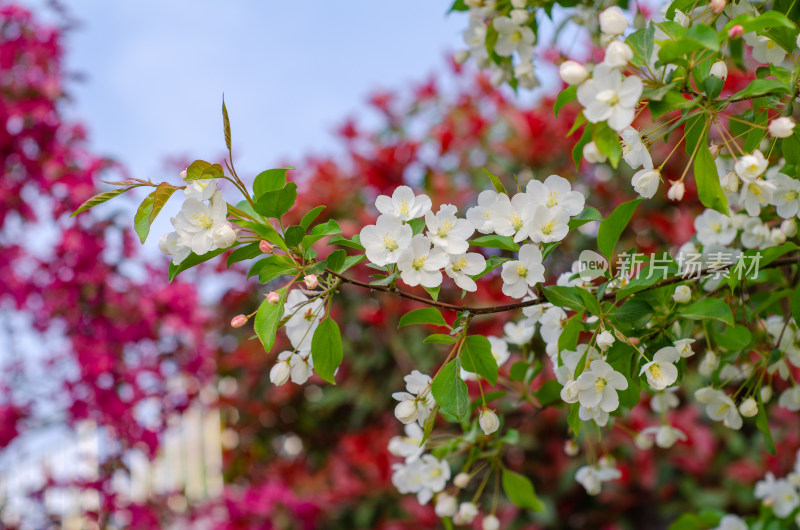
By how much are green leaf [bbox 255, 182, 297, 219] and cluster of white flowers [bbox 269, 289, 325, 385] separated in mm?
132

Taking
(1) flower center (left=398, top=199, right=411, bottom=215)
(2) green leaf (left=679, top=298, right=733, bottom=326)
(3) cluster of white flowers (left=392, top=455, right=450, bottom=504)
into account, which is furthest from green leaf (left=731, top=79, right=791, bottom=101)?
(3) cluster of white flowers (left=392, top=455, right=450, bottom=504)

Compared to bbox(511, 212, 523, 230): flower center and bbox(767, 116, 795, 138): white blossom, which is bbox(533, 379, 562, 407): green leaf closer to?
bbox(511, 212, 523, 230): flower center

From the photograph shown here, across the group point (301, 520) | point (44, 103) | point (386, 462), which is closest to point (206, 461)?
point (301, 520)

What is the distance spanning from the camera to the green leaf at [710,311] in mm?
823

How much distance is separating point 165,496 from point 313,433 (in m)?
0.64

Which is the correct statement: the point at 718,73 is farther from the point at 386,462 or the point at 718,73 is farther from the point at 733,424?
the point at 386,462

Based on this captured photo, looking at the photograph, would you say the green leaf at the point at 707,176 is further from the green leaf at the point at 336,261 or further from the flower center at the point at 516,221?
the green leaf at the point at 336,261

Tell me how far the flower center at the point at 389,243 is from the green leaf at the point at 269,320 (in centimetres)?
12

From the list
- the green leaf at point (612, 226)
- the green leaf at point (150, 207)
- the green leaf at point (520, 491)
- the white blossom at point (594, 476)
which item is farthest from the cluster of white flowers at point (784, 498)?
the green leaf at point (150, 207)

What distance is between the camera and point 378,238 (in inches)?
30.8

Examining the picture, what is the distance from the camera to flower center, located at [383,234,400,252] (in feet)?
2.56

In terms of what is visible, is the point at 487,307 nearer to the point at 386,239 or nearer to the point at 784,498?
the point at 386,239

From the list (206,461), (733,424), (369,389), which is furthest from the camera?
(206,461)

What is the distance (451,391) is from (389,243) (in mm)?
194
